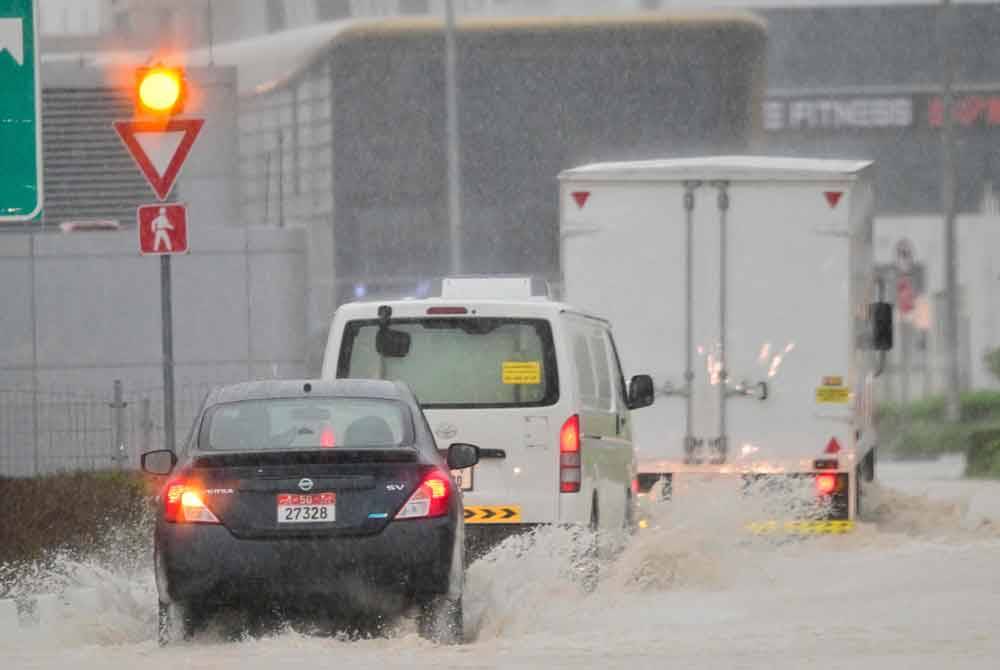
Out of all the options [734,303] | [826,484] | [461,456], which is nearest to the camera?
[461,456]

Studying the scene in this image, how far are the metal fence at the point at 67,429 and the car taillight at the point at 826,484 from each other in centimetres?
863

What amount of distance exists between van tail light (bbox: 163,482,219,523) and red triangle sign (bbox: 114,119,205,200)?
6492mm

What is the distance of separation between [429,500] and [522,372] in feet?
12.8

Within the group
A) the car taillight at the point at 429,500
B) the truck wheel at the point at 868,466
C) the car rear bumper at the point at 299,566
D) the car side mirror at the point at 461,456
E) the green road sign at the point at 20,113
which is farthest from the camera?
the truck wheel at the point at 868,466

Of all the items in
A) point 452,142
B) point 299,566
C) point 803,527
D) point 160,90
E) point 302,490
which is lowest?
point 803,527

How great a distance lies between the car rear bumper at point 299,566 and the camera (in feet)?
42.5

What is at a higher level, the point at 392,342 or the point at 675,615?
the point at 392,342

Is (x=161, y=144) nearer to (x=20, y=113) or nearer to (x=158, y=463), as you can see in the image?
(x=20, y=113)

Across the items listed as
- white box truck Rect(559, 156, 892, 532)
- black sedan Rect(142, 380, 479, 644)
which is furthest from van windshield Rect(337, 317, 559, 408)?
white box truck Rect(559, 156, 892, 532)

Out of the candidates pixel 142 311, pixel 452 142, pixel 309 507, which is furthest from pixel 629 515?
pixel 452 142

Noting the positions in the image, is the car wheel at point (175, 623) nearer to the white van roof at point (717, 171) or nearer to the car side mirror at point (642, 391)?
the car side mirror at point (642, 391)

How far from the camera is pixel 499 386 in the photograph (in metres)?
17.1

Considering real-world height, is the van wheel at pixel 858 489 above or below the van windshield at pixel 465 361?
below

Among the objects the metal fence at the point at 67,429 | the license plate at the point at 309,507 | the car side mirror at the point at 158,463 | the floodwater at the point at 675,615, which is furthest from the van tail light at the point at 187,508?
the metal fence at the point at 67,429
